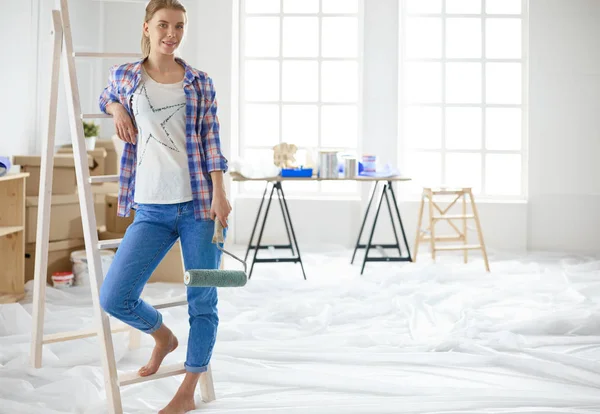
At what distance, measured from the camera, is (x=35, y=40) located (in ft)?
20.7

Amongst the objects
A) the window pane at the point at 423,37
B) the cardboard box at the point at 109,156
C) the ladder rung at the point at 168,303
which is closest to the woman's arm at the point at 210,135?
the ladder rung at the point at 168,303

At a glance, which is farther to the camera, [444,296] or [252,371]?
[444,296]

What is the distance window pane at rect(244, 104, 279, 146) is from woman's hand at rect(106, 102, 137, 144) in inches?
203

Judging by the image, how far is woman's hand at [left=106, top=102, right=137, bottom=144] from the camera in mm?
2867

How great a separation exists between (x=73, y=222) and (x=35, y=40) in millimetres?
Result: 1652


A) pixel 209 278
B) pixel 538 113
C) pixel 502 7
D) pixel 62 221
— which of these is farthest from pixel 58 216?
pixel 502 7

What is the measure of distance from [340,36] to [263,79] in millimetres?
923

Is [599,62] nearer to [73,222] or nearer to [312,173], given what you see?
[312,173]

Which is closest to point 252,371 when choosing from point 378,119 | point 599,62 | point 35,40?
point 35,40

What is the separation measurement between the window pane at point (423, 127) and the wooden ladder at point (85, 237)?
4.94m

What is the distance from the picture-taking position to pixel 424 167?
26.4ft

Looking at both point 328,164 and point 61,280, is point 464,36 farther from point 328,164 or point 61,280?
point 61,280

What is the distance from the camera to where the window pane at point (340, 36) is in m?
7.96

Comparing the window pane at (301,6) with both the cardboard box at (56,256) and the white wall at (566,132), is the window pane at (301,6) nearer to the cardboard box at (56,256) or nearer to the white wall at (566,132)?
the white wall at (566,132)
